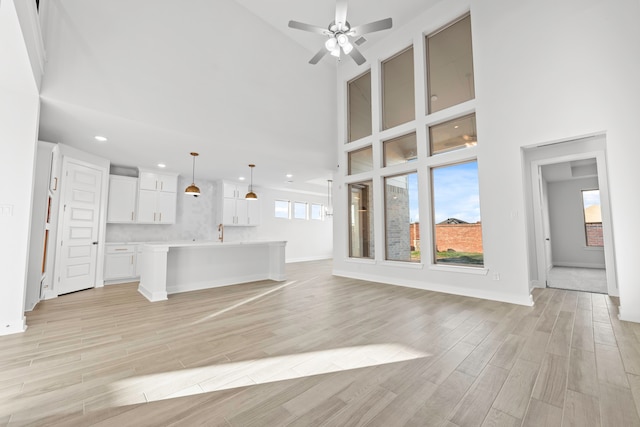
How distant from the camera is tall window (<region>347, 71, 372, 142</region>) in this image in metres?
6.59

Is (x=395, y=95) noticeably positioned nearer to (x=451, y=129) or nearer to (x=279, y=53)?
(x=451, y=129)

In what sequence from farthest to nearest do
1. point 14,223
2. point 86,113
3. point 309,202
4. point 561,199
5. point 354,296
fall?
1. point 309,202
2. point 561,199
3. point 354,296
4. point 86,113
5. point 14,223

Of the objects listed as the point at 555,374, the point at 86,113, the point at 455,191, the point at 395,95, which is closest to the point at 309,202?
the point at 395,95

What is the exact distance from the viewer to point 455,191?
4820 mm

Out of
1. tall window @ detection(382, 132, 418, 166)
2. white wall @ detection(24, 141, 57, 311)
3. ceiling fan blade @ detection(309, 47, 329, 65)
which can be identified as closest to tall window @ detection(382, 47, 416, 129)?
tall window @ detection(382, 132, 418, 166)

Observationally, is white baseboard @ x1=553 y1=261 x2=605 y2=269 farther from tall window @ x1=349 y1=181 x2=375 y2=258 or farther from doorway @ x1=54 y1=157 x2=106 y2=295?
doorway @ x1=54 y1=157 x2=106 y2=295

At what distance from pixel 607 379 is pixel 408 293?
278cm

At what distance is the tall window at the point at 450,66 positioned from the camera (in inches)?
189

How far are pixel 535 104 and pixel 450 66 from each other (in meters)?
1.83

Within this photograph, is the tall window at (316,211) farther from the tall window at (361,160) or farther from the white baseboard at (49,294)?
the white baseboard at (49,294)

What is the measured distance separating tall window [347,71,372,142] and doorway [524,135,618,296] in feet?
10.9

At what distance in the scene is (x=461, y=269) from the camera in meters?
4.50

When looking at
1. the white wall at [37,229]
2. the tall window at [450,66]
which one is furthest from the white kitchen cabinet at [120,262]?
the tall window at [450,66]

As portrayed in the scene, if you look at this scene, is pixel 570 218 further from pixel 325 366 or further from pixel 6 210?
pixel 6 210
